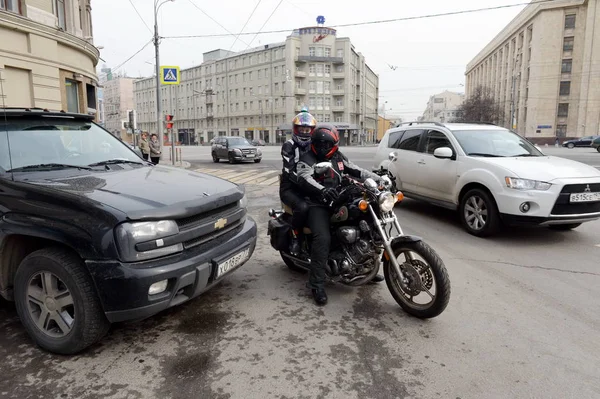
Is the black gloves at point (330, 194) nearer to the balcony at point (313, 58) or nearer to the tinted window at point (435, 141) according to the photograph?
the tinted window at point (435, 141)

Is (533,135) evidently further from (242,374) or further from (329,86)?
(242,374)

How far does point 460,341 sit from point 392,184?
4.90 feet

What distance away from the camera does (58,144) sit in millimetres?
3830

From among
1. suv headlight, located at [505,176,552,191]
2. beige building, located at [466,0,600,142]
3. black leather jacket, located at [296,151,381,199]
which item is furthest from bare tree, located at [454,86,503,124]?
black leather jacket, located at [296,151,381,199]

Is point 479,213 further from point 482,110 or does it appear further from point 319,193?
point 482,110

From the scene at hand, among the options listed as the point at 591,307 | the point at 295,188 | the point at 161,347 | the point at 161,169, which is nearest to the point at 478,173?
the point at 591,307

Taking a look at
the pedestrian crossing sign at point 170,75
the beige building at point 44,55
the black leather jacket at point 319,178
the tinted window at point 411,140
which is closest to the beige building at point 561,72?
the pedestrian crossing sign at point 170,75

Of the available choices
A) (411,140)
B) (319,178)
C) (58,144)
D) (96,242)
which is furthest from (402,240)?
(411,140)

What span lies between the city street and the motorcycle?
0.23 metres

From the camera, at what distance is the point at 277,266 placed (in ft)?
16.7

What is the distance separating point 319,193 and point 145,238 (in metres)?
1.67

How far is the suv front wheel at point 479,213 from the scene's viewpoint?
610cm

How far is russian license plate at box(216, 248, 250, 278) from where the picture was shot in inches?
128

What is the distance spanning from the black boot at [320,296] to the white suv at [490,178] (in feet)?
5.35
